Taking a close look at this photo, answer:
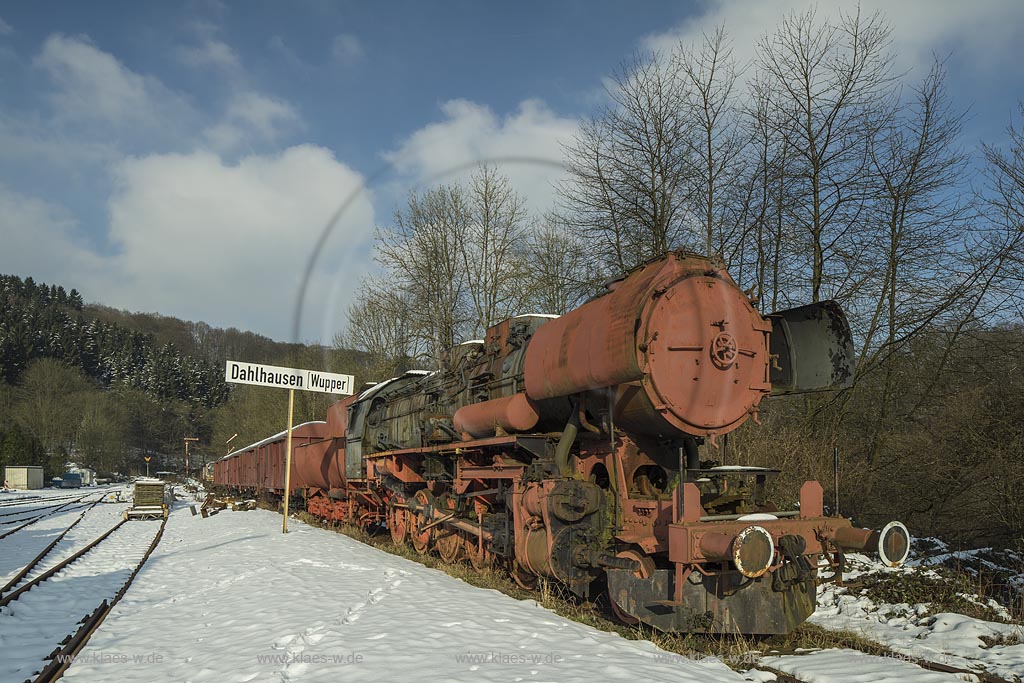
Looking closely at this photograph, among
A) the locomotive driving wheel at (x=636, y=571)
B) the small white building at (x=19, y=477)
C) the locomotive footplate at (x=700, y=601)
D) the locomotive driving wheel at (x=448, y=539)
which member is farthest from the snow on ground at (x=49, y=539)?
the small white building at (x=19, y=477)

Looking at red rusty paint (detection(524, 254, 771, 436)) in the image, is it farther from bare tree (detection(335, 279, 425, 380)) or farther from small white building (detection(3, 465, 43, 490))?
small white building (detection(3, 465, 43, 490))

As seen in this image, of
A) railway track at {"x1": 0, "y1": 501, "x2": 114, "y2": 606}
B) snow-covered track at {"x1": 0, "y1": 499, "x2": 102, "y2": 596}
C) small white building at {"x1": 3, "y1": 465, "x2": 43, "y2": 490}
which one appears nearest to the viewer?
railway track at {"x1": 0, "y1": 501, "x2": 114, "y2": 606}

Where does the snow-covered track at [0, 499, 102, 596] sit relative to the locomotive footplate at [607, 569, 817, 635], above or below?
→ below

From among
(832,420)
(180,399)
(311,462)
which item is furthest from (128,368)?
(832,420)

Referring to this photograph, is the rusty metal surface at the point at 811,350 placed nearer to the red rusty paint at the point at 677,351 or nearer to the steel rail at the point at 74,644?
the red rusty paint at the point at 677,351

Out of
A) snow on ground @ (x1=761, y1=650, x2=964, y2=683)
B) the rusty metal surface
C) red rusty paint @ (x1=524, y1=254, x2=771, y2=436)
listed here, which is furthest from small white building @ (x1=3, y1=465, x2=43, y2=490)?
snow on ground @ (x1=761, y1=650, x2=964, y2=683)

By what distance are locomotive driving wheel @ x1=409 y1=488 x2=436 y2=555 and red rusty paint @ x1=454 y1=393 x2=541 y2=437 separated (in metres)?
3.15

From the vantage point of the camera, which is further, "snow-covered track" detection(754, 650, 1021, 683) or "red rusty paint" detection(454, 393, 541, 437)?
"red rusty paint" detection(454, 393, 541, 437)

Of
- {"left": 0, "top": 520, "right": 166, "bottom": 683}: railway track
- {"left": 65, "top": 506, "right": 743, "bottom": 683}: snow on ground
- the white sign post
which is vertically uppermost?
the white sign post

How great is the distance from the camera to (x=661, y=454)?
7.42 meters

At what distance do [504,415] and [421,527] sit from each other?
4815mm

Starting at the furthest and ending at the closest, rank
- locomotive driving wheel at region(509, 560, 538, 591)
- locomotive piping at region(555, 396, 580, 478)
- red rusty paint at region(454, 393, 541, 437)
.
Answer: locomotive driving wheel at region(509, 560, 538, 591)
red rusty paint at region(454, 393, 541, 437)
locomotive piping at region(555, 396, 580, 478)

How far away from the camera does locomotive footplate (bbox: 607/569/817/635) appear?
250 inches

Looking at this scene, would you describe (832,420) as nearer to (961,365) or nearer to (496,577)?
(961,365)
